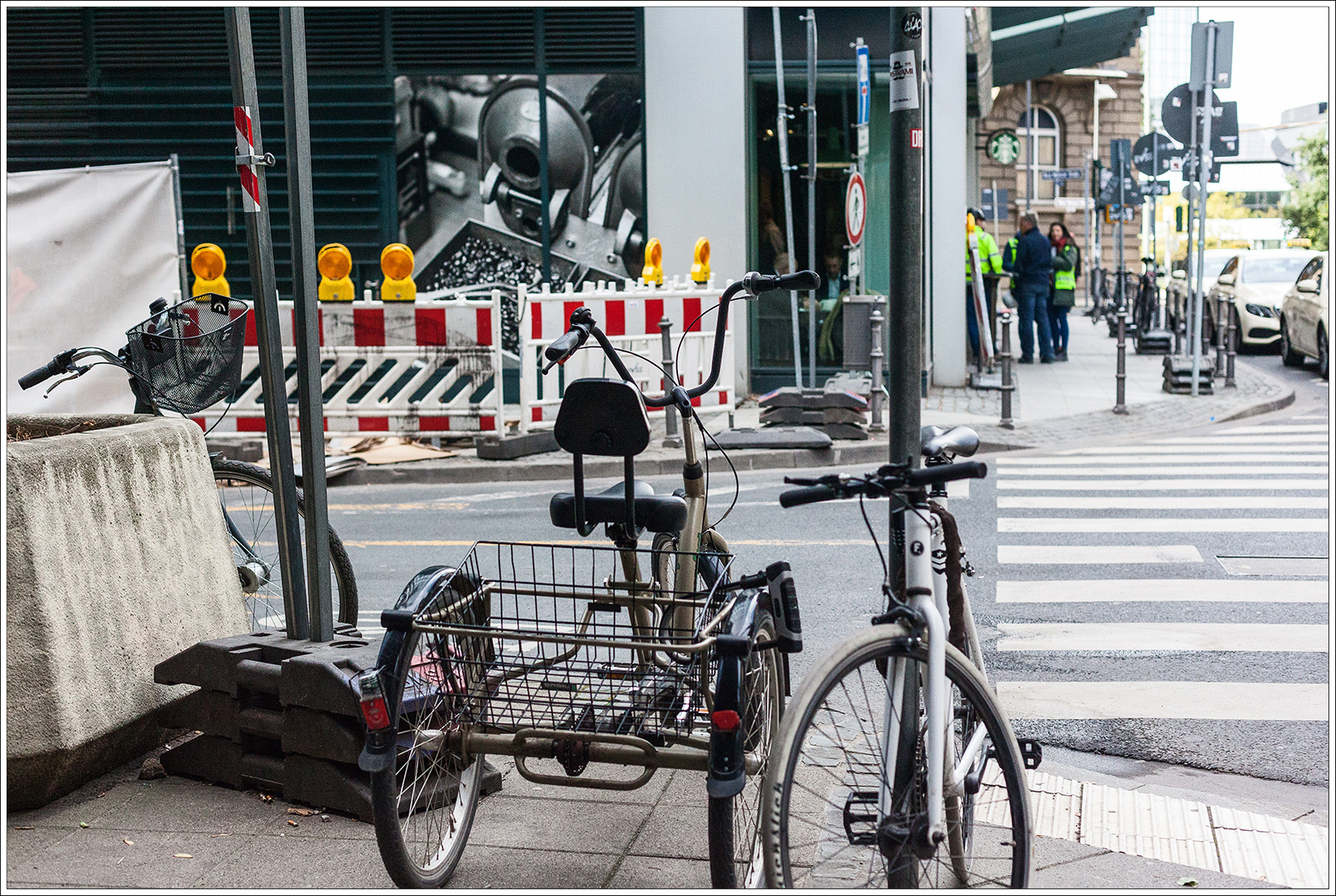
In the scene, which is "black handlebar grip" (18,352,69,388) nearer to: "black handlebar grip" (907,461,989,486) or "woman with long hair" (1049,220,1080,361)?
"black handlebar grip" (907,461,989,486)

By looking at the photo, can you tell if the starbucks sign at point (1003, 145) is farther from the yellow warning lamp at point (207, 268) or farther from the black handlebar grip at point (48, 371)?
the black handlebar grip at point (48, 371)

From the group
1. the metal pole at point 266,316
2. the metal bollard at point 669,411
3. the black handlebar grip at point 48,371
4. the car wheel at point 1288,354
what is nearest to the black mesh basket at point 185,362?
the black handlebar grip at point 48,371

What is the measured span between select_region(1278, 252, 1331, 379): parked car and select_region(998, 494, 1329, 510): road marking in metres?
9.48

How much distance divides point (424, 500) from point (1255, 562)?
5576 millimetres

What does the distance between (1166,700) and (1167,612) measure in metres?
1.34

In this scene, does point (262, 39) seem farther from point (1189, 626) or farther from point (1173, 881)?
point (1173, 881)

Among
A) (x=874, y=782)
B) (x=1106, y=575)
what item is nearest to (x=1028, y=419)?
(x=1106, y=575)

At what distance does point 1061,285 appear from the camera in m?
19.5

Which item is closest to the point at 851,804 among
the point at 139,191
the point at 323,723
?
the point at 323,723

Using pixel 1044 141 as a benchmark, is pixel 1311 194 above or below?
below

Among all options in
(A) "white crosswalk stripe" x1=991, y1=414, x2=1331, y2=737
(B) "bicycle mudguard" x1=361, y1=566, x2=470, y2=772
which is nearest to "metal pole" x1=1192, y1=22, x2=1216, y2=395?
(A) "white crosswalk stripe" x1=991, y1=414, x2=1331, y2=737

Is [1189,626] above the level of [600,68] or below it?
A: below

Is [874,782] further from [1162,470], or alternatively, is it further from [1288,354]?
[1288,354]

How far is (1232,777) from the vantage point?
461cm
